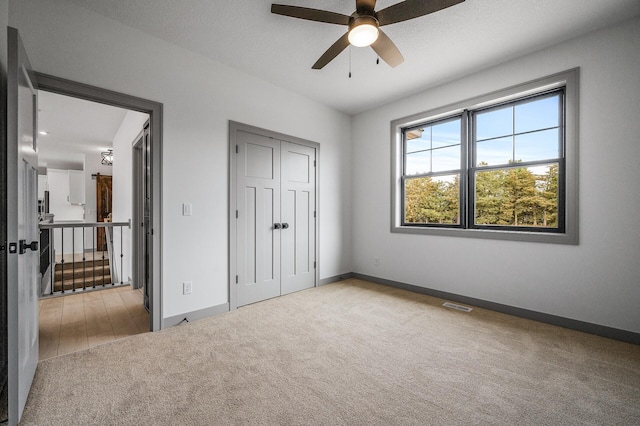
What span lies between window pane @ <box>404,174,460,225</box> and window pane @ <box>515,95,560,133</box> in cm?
89

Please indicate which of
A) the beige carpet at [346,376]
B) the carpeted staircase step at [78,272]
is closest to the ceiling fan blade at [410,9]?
the beige carpet at [346,376]

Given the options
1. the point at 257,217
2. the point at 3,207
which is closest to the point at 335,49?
the point at 257,217

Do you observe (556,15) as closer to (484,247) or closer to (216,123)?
(484,247)

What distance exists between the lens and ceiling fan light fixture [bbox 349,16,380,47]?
6.40ft

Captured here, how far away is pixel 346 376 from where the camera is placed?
6.41ft

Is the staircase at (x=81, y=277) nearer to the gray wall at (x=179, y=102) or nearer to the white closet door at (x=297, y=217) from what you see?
the gray wall at (x=179, y=102)

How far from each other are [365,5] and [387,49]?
18.1 inches

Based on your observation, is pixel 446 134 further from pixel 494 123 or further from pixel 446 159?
pixel 494 123

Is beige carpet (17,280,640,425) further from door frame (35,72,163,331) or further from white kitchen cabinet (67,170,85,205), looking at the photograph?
white kitchen cabinet (67,170,85,205)

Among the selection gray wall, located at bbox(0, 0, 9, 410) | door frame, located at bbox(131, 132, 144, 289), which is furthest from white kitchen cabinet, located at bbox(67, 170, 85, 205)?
gray wall, located at bbox(0, 0, 9, 410)

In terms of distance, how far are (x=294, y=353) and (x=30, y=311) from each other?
5.85 feet

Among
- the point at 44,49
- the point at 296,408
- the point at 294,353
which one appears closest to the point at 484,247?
the point at 294,353

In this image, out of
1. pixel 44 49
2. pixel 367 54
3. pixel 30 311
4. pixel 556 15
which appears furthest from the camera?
pixel 367 54

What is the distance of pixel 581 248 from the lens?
8.91 ft
